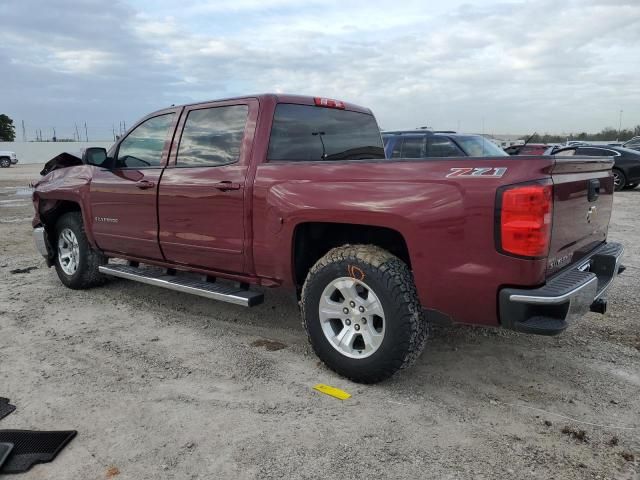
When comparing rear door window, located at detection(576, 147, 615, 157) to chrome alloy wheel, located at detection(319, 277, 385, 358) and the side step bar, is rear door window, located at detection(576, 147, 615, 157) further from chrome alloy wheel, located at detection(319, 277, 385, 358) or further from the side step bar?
chrome alloy wheel, located at detection(319, 277, 385, 358)

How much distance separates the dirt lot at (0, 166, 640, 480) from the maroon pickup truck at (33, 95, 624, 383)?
409 mm

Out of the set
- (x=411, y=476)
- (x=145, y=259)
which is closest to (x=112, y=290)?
(x=145, y=259)

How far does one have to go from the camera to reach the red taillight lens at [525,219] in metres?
2.81

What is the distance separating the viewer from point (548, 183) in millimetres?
2854

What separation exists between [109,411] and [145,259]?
85.2 inches

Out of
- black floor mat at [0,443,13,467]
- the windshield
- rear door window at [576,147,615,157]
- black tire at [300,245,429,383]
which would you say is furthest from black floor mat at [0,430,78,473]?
rear door window at [576,147,615,157]

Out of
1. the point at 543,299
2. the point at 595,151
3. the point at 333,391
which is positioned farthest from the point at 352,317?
the point at 595,151

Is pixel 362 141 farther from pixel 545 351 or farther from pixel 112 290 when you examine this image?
pixel 112 290

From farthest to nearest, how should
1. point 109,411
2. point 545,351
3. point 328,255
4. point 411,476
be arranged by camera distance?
1. point 545,351
2. point 328,255
3. point 109,411
4. point 411,476

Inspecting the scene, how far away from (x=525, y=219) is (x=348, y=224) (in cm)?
125

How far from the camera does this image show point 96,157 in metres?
5.37

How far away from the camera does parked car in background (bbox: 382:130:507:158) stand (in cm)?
963

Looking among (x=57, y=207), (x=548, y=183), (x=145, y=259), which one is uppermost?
(x=548, y=183)

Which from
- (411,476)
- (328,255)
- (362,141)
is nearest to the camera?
(411,476)
